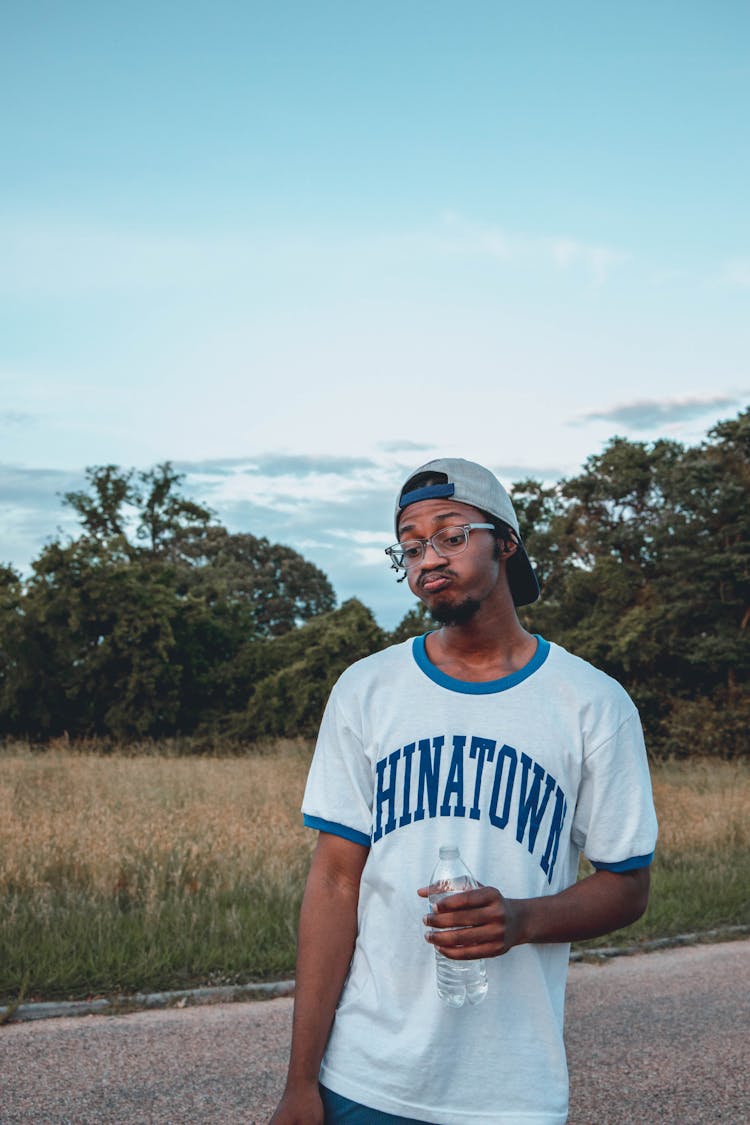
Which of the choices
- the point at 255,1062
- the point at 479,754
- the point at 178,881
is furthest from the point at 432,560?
the point at 178,881

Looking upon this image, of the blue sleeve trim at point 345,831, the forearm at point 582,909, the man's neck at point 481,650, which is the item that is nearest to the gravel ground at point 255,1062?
the blue sleeve trim at point 345,831

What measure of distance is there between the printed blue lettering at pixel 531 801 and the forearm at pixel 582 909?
0.44 feet

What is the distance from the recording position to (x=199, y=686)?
97.0ft

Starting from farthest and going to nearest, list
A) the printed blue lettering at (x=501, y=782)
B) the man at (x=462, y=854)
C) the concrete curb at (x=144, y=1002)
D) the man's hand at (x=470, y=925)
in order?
the concrete curb at (x=144, y=1002), the printed blue lettering at (x=501, y=782), the man at (x=462, y=854), the man's hand at (x=470, y=925)

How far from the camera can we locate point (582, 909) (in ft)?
7.22

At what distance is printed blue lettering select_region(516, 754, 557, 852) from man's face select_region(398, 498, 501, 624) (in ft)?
1.23

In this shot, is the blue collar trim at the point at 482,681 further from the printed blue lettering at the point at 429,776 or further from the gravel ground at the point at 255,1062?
the gravel ground at the point at 255,1062

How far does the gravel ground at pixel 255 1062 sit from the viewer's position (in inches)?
197

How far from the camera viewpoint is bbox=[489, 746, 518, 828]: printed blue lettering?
7.28ft

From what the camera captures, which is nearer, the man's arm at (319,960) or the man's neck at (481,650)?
the man's arm at (319,960)

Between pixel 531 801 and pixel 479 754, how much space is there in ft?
0.46

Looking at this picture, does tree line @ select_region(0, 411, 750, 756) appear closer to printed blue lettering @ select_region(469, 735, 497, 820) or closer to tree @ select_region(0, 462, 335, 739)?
tree @ select_region(0, 462, 335, 739)

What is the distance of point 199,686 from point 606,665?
35.5 feet

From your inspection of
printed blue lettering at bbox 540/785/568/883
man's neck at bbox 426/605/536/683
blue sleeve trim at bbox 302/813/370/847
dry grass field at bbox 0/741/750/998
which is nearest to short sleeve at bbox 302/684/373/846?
blue sleeve trim at bbox 302/813/370/847
